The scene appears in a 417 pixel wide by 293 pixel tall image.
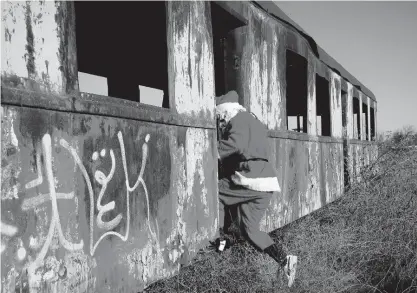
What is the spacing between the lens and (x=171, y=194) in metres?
2.96

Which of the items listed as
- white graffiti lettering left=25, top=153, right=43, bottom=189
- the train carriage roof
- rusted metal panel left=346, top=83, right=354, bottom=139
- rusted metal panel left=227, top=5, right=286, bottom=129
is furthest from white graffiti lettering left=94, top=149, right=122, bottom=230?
rusted metal panel left=346, top=83, right=354, bottom=139

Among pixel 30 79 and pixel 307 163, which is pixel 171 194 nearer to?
pixel 30 79

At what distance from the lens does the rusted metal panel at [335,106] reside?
24.9 ft

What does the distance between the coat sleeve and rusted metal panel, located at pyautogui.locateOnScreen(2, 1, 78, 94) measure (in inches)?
65.6

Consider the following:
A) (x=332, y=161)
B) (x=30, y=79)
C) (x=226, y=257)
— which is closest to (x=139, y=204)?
(x=30, y=79)

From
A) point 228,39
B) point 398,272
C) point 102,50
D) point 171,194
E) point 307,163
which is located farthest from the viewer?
point 307,163

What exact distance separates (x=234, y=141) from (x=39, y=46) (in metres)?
1.94

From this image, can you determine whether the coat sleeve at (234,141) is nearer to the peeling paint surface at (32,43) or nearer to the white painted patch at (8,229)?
the peeling paint surface at (32,43)

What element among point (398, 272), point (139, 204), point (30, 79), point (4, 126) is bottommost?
point (398, 272)

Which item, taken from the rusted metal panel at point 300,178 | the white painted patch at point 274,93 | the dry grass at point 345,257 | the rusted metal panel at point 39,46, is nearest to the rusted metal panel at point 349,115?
the rusted metal panel at point 300,178

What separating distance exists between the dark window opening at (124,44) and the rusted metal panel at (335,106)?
11.5 feet

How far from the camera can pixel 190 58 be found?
3.28m

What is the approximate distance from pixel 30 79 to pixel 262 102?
3.06 metres

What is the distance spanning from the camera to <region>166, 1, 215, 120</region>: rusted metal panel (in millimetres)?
3066
